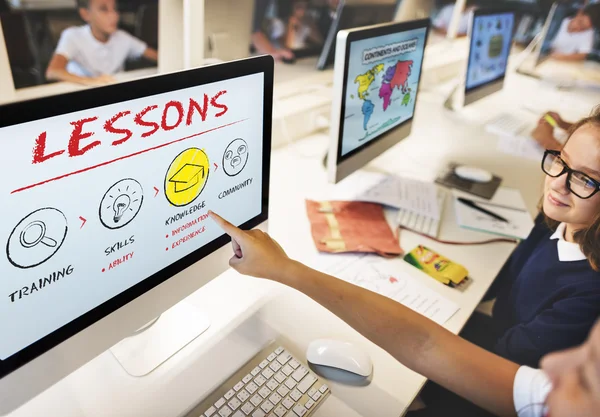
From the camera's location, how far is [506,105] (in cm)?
239

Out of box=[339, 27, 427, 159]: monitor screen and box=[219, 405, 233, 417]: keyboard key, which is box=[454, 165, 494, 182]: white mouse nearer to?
box=[339, 27, 427, 159]: monitor screen

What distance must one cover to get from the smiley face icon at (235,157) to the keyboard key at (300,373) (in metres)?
0.35

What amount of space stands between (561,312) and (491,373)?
31cm

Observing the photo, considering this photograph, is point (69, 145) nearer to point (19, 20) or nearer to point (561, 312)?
point (561, 312)

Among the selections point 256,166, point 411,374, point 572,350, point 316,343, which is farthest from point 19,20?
point 572,350

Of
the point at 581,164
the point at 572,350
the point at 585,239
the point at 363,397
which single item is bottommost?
the point at 363,397

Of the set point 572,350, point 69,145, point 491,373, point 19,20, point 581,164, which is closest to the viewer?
point 572,350

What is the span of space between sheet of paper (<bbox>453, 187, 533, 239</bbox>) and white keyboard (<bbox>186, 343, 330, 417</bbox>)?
0.72 metres

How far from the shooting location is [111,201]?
22.7 inches

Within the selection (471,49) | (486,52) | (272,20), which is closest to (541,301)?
(471,49)

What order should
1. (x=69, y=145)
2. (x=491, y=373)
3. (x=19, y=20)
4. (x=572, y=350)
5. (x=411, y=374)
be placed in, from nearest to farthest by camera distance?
1. (x=572, y=350)
2. (x=69, y=145)
3. (x=491, y=373)
4. (x=411, y=374)
5. (x=19, y=20)

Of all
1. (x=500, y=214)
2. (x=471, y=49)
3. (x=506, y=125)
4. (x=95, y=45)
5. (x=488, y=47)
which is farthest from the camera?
(x=95, y=45)

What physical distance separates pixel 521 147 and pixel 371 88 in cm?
102

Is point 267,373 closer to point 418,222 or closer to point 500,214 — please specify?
point 418,222
